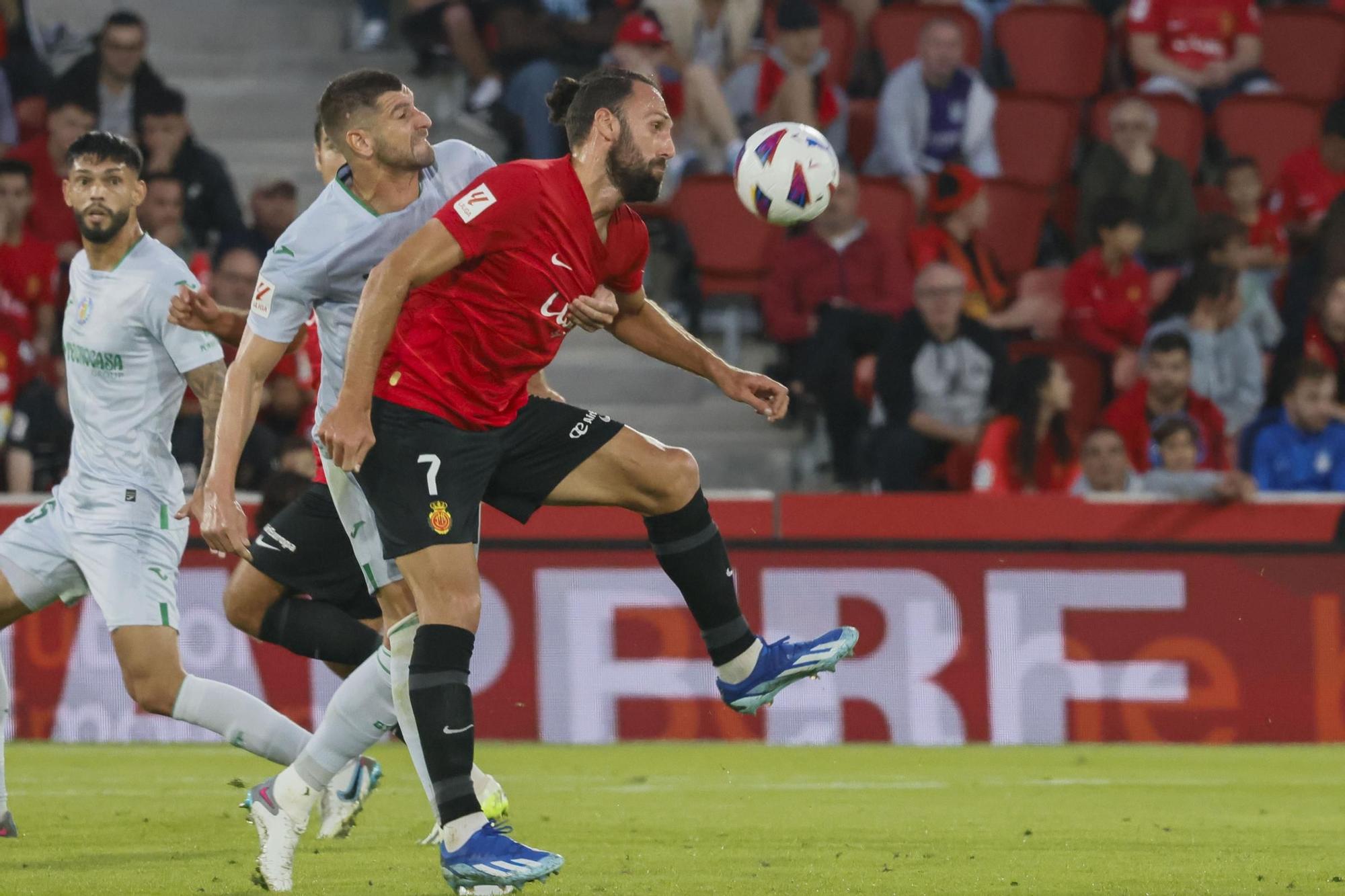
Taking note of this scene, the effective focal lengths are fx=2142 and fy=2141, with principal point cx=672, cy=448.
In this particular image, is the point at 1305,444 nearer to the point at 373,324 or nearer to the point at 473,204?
the point at 473,204

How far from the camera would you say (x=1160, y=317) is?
470 inches

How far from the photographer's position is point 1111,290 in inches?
477

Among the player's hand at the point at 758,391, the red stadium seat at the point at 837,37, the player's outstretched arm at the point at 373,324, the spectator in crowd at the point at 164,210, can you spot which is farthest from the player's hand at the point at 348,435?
the red stadium seat at the point at 837,37

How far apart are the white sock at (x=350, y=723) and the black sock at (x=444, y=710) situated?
1.69 feet

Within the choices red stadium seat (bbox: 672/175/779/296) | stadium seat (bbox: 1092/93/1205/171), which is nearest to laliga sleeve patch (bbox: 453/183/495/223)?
red stadium seat (bbox: 672/175/779/296)

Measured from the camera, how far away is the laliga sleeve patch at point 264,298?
570 cm

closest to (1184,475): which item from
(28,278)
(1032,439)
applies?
(1032,439)

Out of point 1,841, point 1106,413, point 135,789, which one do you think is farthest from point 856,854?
point 1106,413

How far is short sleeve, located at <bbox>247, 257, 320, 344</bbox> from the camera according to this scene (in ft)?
18.7

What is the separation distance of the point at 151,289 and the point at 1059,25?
8673mm

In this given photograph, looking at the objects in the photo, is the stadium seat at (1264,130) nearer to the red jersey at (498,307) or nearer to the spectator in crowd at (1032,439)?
the spectator in crowd at (1032,439)

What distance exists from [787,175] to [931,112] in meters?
6.70

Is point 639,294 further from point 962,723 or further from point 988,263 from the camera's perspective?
point 988,263

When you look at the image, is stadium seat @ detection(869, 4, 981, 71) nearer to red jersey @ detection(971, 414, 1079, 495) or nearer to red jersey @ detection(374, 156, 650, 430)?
red jersey @ detection(971, 414, 1079, 495)
